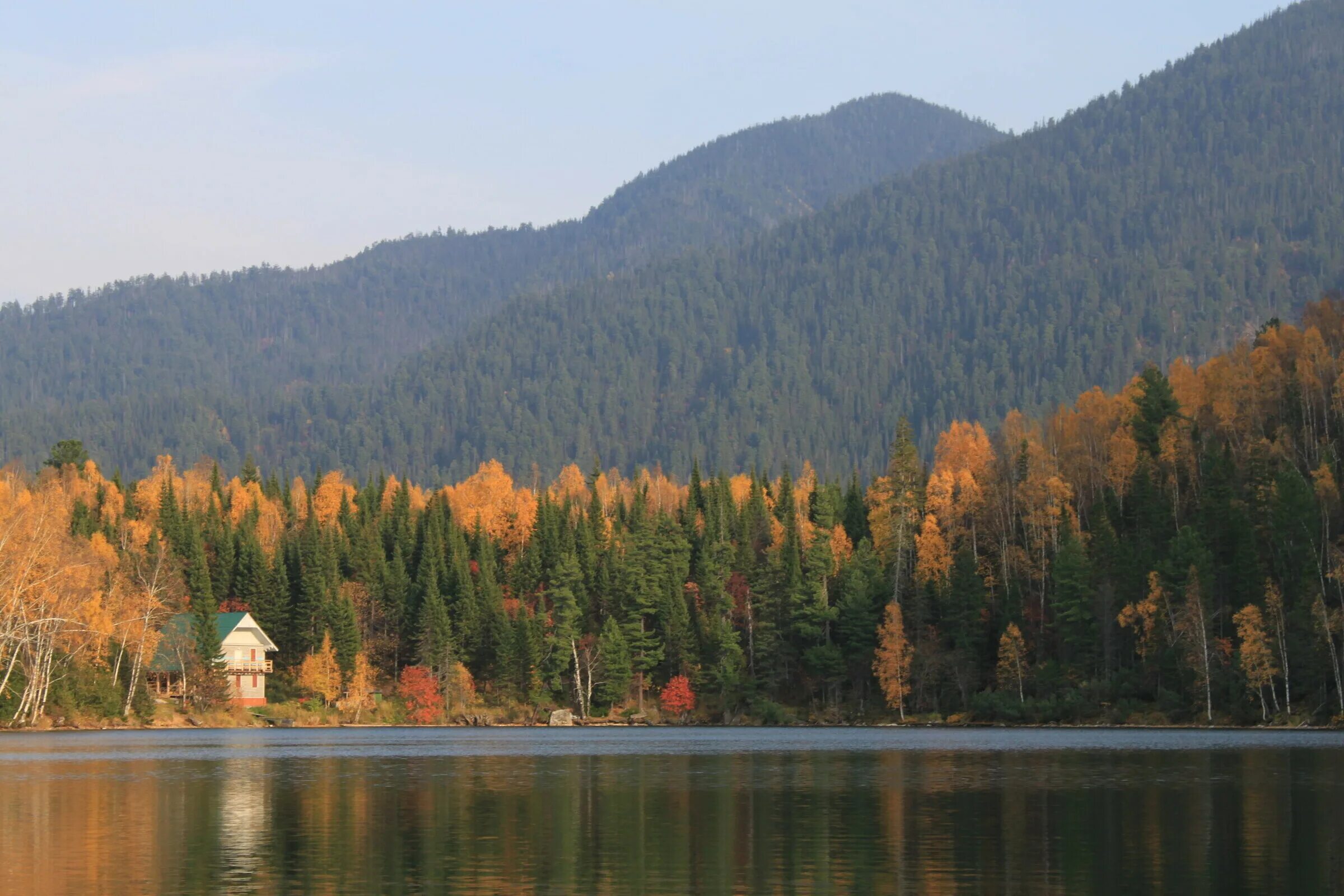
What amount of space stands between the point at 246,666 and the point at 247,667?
69mm

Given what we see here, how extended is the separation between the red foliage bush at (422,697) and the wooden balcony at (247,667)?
12485mm

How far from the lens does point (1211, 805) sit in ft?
150

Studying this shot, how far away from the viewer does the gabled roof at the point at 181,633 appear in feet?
418

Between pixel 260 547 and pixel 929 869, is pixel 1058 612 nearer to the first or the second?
pixel 260 547

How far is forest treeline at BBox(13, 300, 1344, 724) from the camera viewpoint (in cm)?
10662

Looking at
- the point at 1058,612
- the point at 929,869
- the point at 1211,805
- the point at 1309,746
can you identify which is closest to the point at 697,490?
the point at 1058,612

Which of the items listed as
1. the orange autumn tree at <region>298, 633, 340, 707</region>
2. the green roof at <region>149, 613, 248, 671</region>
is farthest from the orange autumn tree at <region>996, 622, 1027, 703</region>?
the green roof at <region>149, 613, 248, 671</region>

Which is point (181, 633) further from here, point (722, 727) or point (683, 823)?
point (683, 823)

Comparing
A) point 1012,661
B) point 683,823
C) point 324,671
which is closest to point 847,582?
point 1012,661

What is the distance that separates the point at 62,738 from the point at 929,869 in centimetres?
7648

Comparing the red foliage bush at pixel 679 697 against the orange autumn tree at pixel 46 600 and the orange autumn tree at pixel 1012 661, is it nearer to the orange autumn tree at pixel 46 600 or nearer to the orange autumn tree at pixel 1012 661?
the orange autumn tree at pixel 1012 661

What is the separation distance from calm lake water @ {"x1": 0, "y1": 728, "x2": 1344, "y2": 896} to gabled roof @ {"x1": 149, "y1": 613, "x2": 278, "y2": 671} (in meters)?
49.7

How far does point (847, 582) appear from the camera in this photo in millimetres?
132375

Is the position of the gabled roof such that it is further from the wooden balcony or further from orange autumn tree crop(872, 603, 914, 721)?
orange autumn tree crop(872, 603, 914, 721)
